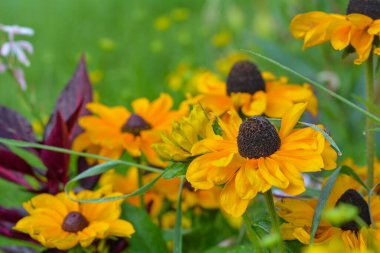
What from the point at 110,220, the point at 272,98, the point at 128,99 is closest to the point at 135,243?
the point at 110,220

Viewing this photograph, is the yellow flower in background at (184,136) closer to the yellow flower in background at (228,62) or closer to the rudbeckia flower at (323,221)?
the rudbeckia flower at (323,221)

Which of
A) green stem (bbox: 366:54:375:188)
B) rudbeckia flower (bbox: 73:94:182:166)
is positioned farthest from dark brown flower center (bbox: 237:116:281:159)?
rudbeckia flower (bbox: 73:94:182:166)

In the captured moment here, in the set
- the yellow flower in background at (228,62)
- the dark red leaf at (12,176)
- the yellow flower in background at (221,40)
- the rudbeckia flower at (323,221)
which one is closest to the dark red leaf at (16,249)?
the dark red leaf at (12,176)

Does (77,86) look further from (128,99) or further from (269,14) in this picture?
(269,14)

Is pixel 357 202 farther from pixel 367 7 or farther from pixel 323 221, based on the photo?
pixel 367 7

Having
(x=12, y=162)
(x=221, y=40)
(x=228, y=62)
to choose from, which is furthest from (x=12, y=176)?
(x=221, y=40)
